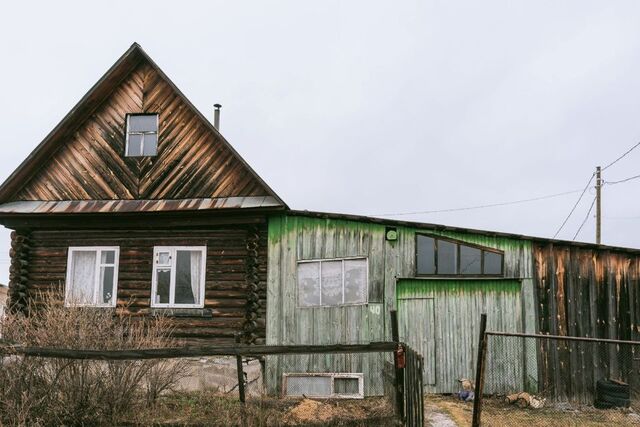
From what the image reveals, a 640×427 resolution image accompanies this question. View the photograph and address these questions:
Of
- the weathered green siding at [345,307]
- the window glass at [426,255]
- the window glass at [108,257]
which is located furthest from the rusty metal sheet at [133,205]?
the window glass at [426,255]

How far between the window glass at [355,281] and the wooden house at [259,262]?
5cm

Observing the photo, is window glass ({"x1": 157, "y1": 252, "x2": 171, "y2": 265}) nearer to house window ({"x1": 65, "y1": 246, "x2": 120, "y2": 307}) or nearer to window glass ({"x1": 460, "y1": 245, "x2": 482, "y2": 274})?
house window ({"x1": 65, "y1": 246, "x2": 120, "y2": 307})

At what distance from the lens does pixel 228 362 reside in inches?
523

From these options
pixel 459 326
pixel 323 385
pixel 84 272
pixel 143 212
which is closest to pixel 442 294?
pixel 459 326

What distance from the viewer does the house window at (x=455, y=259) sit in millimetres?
12992

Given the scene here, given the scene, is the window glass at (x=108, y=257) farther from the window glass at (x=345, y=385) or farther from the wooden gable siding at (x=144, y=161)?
the window glass at (x=345, y=385)

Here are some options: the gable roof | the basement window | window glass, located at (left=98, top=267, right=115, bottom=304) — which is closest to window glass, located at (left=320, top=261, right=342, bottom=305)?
the basement window

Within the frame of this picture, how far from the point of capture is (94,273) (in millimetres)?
14375

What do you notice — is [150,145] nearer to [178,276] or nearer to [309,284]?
[178,276]

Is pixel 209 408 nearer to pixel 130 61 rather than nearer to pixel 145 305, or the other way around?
pixel 145 305

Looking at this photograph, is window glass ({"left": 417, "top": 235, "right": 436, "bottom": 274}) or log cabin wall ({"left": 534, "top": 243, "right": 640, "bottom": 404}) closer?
log cabin wall ({"left": 534, "top": 243, "right": 640, "bottom": 404})

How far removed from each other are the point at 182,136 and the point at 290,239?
162 inches

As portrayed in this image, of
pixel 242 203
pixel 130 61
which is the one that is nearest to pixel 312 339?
pixel 242 203

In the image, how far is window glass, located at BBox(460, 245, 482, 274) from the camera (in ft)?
42.7
